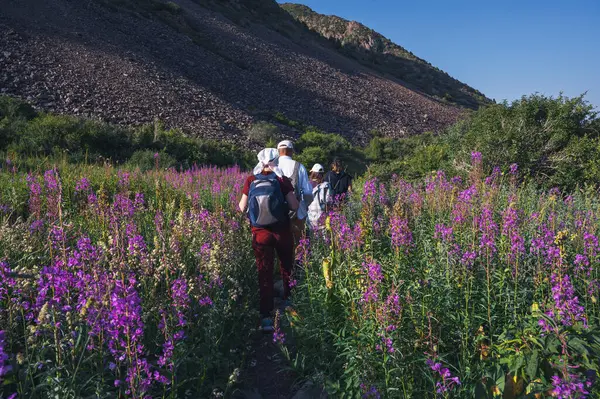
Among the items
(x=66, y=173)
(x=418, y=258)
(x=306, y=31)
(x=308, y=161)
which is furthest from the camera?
(x=306, y=31)

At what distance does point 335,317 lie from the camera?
408 cm

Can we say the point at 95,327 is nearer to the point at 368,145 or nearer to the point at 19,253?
the point at 19,253

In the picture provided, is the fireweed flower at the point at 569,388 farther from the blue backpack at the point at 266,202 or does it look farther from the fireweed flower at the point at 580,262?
the blue backpack at the point at 266,202

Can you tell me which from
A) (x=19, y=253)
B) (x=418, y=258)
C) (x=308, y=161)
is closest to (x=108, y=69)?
(x=308, y=161)

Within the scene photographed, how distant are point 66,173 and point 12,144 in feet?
23.0

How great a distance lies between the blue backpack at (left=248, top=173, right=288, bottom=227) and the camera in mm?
4901

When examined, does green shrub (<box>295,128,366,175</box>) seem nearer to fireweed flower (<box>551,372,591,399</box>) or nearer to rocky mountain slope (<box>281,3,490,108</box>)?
fireweed flower (<box>551,372,591,399</box>)

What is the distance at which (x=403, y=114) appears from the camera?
37250 millimetres

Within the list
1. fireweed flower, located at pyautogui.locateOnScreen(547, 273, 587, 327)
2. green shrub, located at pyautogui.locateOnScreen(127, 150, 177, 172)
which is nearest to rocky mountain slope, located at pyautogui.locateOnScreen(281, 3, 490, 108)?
green shrub, located at pyautogui.locateOnScreen(127, 150, 177, 172)

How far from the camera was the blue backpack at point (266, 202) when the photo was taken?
4901mm

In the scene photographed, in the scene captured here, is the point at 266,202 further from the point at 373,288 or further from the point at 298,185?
the point at 373,288

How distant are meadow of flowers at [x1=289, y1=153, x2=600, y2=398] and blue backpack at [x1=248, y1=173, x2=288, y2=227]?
607 mm

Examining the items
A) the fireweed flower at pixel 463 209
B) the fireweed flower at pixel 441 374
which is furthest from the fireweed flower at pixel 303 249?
the fireweed flower at pixel 441 374

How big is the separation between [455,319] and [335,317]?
45.1 inches
